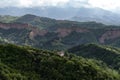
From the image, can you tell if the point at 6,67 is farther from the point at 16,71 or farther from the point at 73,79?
the point at 73,79

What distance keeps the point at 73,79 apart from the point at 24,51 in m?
25.5

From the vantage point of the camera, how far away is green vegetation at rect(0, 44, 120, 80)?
14762 cm

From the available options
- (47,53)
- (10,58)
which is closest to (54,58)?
(47,53)

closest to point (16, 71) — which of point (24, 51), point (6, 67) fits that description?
point (6, 67)

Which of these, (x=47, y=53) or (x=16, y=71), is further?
(x=47, y=53)

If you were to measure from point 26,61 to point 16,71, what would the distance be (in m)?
9.30

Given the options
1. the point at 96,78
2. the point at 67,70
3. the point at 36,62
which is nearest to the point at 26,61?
the point at 36,62

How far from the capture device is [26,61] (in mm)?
155125

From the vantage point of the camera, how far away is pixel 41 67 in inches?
6058

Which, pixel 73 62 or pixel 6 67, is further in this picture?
pixel 73 62

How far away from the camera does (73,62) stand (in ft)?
530

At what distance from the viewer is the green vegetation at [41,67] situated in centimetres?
14762

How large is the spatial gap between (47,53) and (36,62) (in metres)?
11.0

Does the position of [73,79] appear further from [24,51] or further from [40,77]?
[24,51]
